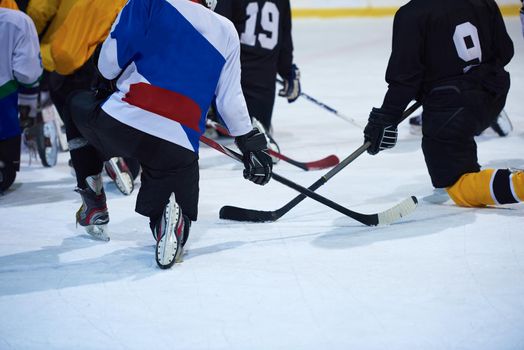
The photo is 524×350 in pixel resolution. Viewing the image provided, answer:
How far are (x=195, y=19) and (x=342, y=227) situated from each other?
0.93 m

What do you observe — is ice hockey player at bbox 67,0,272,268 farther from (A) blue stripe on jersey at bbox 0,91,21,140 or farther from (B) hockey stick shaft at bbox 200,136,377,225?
(A) blue stripe on jersey at bbox 0,91,21,140

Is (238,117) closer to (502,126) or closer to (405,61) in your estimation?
(405,61)

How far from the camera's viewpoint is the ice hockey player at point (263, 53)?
159 inches

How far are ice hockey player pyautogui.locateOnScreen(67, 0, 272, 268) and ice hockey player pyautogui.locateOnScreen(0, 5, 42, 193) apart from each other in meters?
0.93

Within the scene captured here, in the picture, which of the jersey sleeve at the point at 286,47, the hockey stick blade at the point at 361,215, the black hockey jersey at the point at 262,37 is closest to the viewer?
the hockey stick blade at the point at 361,215

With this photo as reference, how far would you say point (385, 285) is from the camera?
2.34 m

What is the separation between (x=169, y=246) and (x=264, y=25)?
1857mm

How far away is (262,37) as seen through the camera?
411cm

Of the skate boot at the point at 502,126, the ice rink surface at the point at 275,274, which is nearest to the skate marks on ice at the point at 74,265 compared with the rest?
the ice rink surface at the point at 275,274

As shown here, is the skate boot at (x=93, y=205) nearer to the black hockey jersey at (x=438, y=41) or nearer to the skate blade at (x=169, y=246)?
the skate blade at (x=169, y=246)

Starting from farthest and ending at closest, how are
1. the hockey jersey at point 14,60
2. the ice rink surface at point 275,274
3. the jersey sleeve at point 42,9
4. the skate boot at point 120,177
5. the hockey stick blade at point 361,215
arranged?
1. the jersey sleeve at point 42,9
2. the skate boot at point 120,177
3. the hockey jersey at point 14,60
4. the hockey stick blade at point 361,215
5. the ice rink surface at point 275,274

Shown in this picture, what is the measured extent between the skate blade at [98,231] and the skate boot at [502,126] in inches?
90.2

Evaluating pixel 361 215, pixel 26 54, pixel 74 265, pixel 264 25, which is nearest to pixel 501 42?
pixel 361 215

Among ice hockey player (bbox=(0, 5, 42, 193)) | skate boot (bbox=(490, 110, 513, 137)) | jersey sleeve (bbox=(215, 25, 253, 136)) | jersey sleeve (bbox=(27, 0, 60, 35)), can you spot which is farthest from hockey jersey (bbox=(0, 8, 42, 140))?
skate boot (bbox=(490, 110, 513, 137))
